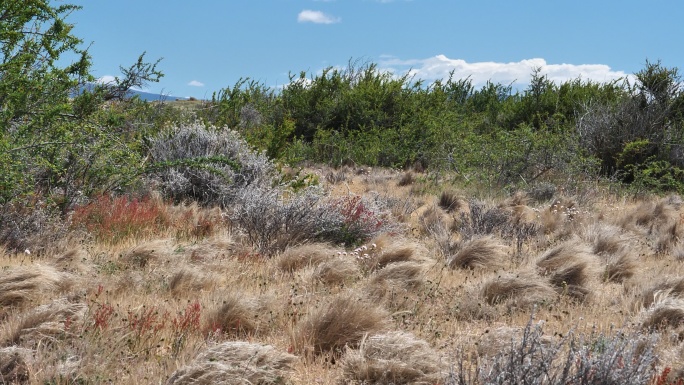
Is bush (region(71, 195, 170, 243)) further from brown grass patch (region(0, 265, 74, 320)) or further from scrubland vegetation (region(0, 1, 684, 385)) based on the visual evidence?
brown grass patch (region(0, 265, 74, 320))

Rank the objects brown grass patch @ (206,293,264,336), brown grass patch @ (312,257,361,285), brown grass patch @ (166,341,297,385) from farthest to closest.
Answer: brown grass patch @ (312,257,361,285), brown grass patch @ (206,293,264,336), brown grass patch @ (166,341,297,385)

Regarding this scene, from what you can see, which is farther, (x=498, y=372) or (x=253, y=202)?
(x=253, y=202)

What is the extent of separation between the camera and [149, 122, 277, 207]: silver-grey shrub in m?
8.99

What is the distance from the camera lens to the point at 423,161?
1719cm

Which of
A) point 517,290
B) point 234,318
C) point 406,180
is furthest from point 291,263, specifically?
point 406,180

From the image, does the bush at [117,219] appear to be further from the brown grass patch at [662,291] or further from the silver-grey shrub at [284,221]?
the brown grass patch at [662,291]

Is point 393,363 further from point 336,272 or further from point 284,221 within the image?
→ point 284,221

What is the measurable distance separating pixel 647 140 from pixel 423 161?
5638 mm

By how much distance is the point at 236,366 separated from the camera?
134 inches

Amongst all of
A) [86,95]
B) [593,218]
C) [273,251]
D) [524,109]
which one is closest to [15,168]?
[86,95]

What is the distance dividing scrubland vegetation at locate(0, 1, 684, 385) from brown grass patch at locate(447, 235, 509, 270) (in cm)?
2

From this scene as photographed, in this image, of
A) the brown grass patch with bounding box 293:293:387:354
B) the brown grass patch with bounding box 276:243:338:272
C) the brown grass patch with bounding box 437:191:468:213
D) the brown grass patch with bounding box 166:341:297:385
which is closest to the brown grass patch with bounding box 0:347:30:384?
the brown grass patch with bounding box 166:341:297:385

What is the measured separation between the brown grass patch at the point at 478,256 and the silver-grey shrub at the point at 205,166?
3.23 m

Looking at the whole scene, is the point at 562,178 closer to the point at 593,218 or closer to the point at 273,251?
the point at 593,218
